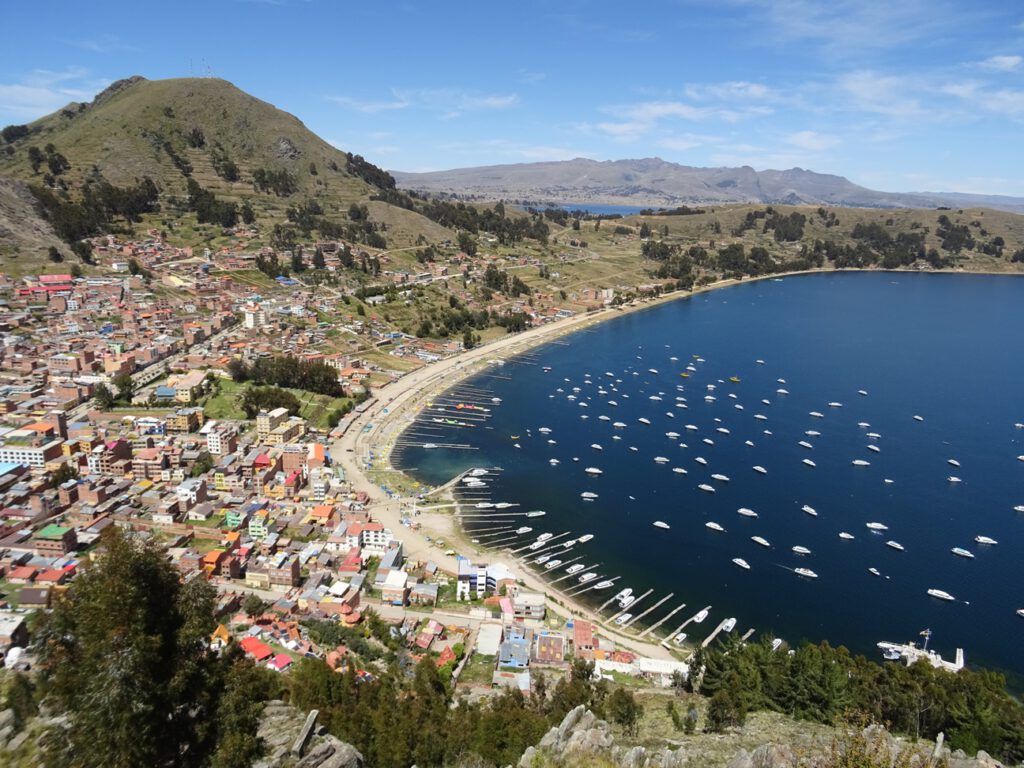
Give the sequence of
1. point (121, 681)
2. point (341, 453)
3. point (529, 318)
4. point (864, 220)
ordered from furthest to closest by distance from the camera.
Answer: point (864, 220)
point (529, 318)
point (341, 453)
point (121, 681)

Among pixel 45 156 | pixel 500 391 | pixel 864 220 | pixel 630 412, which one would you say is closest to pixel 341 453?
pixel 500 391

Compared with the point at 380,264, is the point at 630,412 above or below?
below

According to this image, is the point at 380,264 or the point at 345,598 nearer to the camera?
the point at 345,598

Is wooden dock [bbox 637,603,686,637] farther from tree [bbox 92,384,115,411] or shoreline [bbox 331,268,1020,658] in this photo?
tree [bbox 92,384,115,411]

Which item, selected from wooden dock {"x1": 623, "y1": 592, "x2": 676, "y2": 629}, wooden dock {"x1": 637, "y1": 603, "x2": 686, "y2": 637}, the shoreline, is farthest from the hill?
wooden dock {"x1": 637, "y1": 603, "x2": 686, "y2": 637}

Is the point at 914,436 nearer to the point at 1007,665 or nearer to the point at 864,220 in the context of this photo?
the point at 1007,665

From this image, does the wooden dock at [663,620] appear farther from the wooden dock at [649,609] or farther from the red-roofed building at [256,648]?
the red-roofed building at [256,648]
